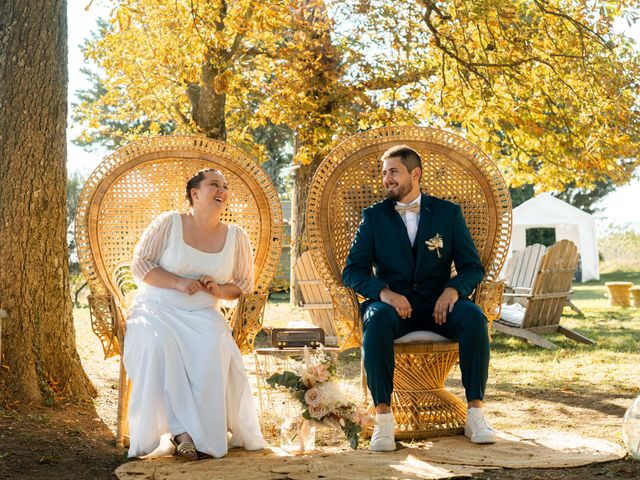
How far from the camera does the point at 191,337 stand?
398cm

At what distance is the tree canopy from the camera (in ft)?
24.3

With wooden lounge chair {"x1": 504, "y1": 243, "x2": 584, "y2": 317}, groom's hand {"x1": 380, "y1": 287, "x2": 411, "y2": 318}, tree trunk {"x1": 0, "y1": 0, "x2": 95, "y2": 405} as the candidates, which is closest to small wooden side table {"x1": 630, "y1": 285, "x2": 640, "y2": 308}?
wooden lounge chair {"x1": 504, "y1": 243, "x2": 584, "y2": 317}

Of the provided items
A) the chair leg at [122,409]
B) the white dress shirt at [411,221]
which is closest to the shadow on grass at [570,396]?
the white dress shirt at [411,221]

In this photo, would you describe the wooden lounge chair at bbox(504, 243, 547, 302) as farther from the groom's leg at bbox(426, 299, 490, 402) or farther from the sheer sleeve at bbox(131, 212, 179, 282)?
the sheer sleeve at bbox(131, 212, 179, 282)

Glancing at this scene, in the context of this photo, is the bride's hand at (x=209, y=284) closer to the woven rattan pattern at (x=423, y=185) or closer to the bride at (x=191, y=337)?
the bride at (x=191, y=337)

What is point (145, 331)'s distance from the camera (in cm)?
398

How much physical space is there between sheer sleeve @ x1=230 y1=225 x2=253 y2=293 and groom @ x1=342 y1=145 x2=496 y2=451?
0.50 m

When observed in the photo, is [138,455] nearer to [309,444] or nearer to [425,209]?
[309,444]

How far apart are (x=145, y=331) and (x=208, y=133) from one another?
535 centimetres

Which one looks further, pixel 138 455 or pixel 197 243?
pixel 197 243

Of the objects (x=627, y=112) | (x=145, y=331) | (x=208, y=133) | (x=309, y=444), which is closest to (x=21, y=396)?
(x=145, y=331)

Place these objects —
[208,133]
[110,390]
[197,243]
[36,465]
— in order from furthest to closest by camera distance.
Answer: [208,133] → [110,390] → [197,243] → [36,465]

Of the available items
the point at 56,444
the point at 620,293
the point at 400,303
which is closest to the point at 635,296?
the point at 620,293

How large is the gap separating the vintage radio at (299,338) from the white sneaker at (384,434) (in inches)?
18.9
